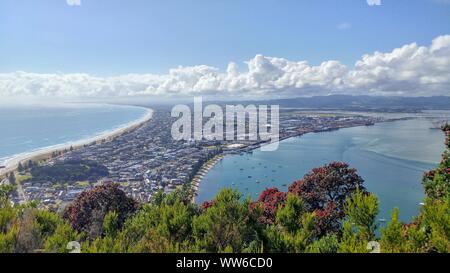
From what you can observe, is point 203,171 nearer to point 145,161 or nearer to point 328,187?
point 145,161

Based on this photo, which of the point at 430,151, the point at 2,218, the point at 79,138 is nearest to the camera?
the point at 2,218

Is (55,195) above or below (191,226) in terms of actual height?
below

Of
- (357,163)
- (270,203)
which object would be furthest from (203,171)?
(270,203)

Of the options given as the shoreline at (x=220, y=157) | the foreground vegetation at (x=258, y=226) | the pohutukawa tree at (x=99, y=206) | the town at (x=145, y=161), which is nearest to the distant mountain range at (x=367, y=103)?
the town at (x=145, y=161)

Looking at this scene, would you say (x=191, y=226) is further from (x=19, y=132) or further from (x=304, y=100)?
(x=304, y=100)

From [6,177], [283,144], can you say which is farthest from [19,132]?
[283,144]

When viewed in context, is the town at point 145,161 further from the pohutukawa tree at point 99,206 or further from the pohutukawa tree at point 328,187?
the pohutukawa tree at point 328,187

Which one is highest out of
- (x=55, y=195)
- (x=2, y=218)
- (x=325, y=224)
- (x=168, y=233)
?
(x=2, y=218)
